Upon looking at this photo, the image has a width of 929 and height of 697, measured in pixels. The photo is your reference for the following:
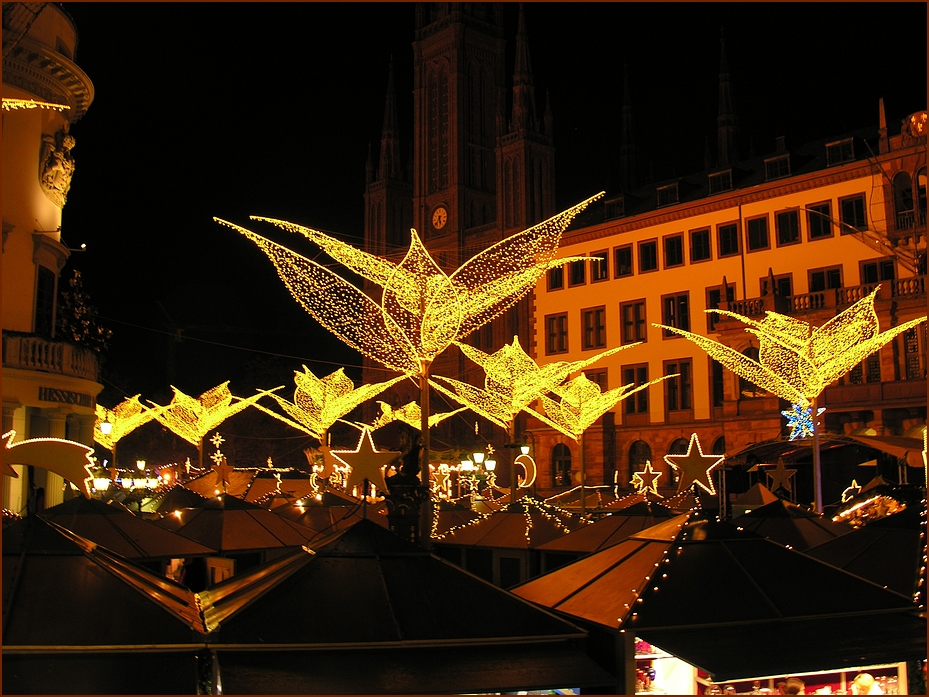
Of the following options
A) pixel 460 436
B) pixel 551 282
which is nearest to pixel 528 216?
pixel 551 282

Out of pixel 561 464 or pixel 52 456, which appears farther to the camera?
pixel 561 464

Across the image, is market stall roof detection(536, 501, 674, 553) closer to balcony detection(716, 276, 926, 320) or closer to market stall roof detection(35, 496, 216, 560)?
market stall roof detection(35, 496, 216, 560)

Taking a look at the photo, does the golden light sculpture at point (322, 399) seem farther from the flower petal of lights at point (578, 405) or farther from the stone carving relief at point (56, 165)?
the stone carving relief at point (56, 165)

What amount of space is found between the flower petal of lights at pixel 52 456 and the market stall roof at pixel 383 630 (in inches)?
79.1

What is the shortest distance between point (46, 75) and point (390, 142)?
53523 millimetres

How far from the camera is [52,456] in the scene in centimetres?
850

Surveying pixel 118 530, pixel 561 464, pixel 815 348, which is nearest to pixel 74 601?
pixel 118 530

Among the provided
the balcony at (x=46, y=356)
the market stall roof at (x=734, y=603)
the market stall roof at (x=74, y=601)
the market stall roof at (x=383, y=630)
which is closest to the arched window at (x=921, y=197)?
the balcony at (x=46, y=356)

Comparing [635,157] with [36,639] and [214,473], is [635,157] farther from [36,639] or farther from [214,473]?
[36,639]

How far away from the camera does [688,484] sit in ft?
62.3

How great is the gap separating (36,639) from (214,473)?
2668 centimetres

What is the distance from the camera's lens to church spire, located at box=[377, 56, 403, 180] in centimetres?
7706

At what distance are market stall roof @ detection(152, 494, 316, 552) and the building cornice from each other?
1100 centimetres

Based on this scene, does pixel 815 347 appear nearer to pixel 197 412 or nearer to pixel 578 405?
pixel 578 405
